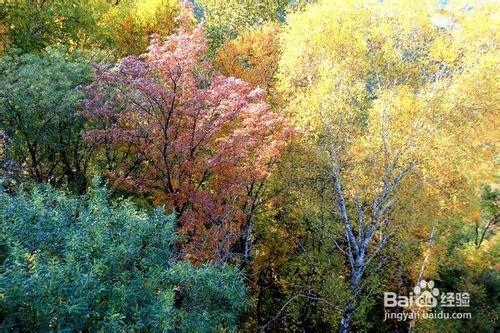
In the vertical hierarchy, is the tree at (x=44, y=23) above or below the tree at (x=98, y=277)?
above

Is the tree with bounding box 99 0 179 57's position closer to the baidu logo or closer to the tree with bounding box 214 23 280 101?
the tree with bounding box 214 23 280 101

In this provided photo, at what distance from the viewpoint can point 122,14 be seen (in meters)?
19.8

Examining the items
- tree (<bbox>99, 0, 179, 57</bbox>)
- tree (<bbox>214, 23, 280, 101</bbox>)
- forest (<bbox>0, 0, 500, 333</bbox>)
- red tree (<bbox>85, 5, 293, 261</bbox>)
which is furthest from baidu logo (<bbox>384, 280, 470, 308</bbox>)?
tree (<bbox>99, 0, 179, 57</bbox>)

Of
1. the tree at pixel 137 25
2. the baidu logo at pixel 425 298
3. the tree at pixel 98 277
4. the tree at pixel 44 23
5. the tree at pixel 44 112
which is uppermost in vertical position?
the tree at pixel 137 25

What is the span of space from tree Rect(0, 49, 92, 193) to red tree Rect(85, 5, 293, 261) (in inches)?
29.3

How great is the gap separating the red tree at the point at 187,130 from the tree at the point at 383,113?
85.1 inches

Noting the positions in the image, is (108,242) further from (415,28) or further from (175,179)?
(415,28)

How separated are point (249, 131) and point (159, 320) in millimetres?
6576

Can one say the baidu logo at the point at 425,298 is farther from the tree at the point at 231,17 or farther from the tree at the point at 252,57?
the tree at the point at 231,17

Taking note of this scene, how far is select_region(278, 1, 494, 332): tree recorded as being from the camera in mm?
11578

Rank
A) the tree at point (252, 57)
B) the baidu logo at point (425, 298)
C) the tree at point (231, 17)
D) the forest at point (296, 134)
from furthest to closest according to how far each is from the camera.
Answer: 1. the tree at point (231, 17)
2. the tree at point (252, 57)
3. the baidu logo at point (425, 298)
4. the forest at point (296, 134)

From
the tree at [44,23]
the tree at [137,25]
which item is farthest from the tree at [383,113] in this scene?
the tree at [44,23]

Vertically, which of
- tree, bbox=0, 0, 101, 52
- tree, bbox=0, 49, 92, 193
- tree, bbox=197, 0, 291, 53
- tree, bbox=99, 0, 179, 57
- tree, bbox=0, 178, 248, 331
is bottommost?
tree, bbox=0, 178, 248, 331

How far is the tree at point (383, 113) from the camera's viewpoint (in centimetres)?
1158
